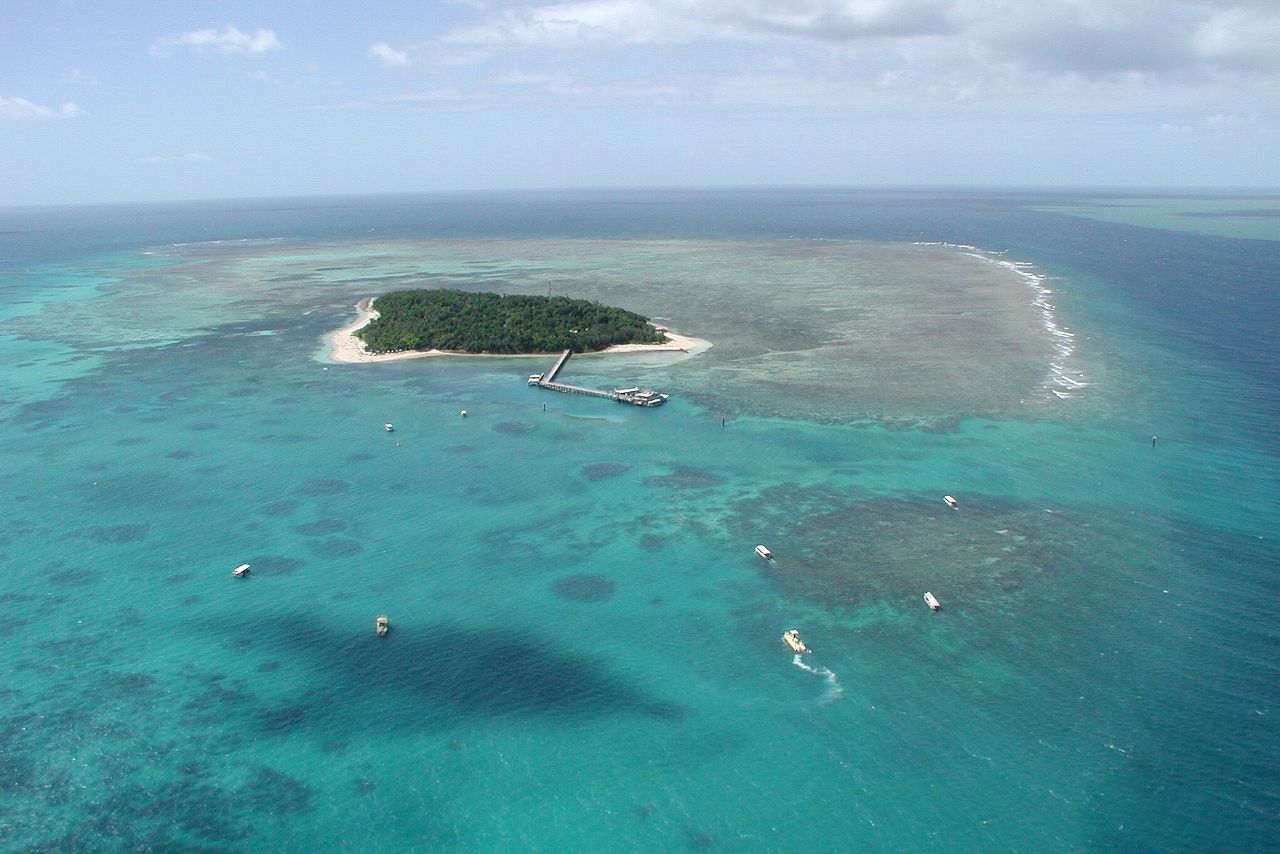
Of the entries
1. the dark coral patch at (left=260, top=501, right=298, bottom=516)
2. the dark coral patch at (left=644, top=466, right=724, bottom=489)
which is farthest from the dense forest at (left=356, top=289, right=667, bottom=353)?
the dark coral patch at (left=260, top=501, right=298, bottom=516)

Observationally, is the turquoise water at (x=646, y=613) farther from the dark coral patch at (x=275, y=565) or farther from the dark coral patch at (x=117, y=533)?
the dark coral patch at (x=275, y=565)

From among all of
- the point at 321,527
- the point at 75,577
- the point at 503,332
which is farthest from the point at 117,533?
the point at 503,332

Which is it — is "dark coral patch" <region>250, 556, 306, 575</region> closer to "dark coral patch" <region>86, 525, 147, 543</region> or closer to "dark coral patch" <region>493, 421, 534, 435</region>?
"dark coral patch" <region>86, 525, 147, 543</region>

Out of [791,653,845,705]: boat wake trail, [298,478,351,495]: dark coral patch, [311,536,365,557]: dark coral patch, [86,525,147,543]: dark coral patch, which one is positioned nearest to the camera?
[791,653,845,705]: boat wake trail

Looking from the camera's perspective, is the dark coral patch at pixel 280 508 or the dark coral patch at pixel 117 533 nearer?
the dark coral patch at pixel 117 533

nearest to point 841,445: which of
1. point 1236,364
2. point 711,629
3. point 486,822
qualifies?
point 711,629

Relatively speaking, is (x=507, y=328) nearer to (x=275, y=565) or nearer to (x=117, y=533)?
(x=117, y=533)

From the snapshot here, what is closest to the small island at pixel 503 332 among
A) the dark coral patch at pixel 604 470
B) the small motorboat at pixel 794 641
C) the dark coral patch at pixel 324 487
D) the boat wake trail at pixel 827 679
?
the dark coral patch at pixel 604 470
